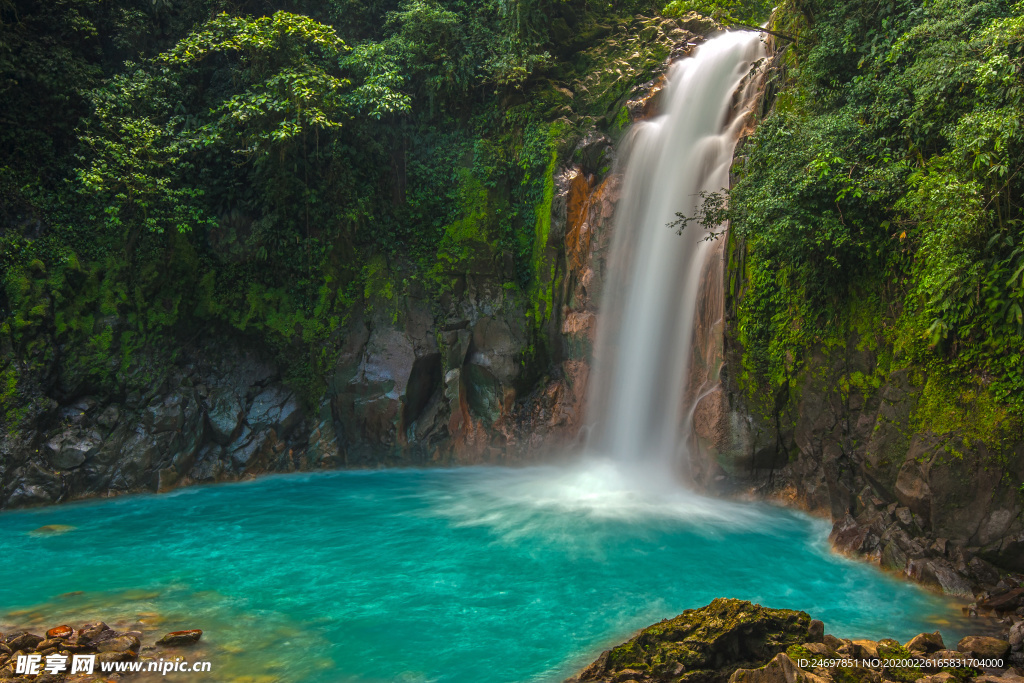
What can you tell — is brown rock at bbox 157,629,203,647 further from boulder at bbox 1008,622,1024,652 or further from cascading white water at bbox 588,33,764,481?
cascading white water at bbox 588,33,764,481

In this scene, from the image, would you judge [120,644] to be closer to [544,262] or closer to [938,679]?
[938,679]

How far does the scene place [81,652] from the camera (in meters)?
6.29

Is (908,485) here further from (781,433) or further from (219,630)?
(219,630)

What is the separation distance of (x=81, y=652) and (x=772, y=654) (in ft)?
21.6

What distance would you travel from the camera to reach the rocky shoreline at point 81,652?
5.90 m

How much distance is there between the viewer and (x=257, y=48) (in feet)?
46.8

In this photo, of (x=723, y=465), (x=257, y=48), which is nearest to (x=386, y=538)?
(x=723, y=465)

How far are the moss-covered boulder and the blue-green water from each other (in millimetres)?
708

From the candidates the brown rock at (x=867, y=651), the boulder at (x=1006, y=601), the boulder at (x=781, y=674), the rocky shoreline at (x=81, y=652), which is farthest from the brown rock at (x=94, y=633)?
the boulder at (x=1006, y=601)

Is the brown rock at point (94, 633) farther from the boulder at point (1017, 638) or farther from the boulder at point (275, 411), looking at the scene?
the boulder at point (1017, 638)

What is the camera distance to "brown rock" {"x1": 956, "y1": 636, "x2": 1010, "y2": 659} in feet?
18.9

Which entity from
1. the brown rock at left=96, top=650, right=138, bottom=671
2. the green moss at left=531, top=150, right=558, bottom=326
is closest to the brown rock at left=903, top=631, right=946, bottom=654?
the brown rock at left=96, top=650, right=138, bottom=671

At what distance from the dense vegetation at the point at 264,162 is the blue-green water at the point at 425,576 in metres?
3.94

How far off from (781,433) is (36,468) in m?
13.7
